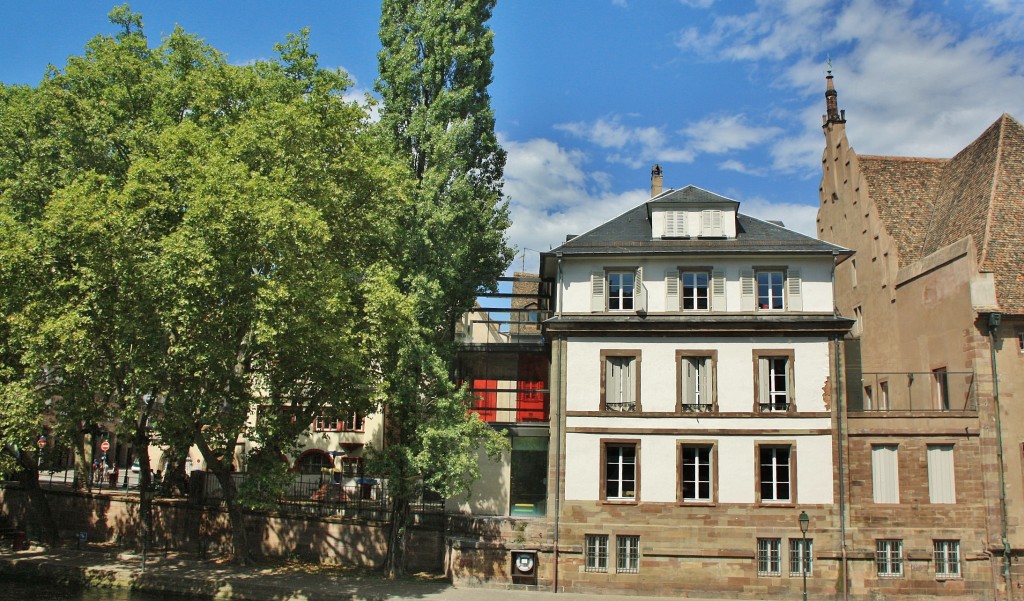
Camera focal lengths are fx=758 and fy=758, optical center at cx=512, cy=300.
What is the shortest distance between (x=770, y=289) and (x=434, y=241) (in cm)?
1218

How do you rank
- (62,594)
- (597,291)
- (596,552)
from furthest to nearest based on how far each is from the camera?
(597,291) < (596,552) < (62,594)

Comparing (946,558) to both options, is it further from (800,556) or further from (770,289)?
(770,289)

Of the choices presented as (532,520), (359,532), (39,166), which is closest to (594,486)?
(532,520)

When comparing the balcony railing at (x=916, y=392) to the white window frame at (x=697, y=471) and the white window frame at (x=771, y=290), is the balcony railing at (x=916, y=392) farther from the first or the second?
the white window frame at (x=697, y=471)

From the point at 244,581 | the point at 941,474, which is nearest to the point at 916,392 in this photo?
the point at 941,474

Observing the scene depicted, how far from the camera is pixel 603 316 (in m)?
27.5

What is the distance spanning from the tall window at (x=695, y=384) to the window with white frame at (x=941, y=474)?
7622 millimetres

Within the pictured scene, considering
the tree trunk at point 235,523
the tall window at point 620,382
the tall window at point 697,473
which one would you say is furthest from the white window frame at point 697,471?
the tree trunk at point 235,523

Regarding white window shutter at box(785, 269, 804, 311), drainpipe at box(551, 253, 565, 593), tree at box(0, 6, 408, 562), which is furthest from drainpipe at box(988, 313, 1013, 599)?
tree at box(0, 6, 408, 562)

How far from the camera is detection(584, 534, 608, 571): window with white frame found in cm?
2580

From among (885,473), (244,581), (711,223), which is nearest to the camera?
(244,581)

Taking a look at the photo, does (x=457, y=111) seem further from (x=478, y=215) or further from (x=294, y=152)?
(x=294, y=152)

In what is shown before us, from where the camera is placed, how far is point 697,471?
26.2 metres

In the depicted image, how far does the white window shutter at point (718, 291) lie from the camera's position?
27188 millimetres
